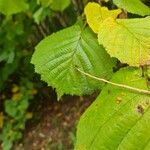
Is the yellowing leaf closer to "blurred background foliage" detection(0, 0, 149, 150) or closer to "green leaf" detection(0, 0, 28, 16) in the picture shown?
"green leaf" detection(0, 0, 28, 16)

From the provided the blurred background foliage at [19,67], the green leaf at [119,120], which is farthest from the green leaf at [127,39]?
the blurred background foliage at [19,67]

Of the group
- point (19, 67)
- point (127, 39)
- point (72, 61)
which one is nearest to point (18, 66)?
point (19, 67)

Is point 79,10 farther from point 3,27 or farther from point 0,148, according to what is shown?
point 0,148

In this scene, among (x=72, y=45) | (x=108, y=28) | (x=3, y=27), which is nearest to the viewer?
(x=108, y=28)

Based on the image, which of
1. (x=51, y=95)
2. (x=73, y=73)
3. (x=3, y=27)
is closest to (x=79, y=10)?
(x=3, y=27)

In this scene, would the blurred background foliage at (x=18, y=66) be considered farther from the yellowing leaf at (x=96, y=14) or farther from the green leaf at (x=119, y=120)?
the green leaf at (x=119, y=120)

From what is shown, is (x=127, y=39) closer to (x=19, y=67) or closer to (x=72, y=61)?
(x=72, y=61)

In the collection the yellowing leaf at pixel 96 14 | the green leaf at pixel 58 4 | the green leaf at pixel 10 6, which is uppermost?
the yellowing leaf at pixel 96 14
